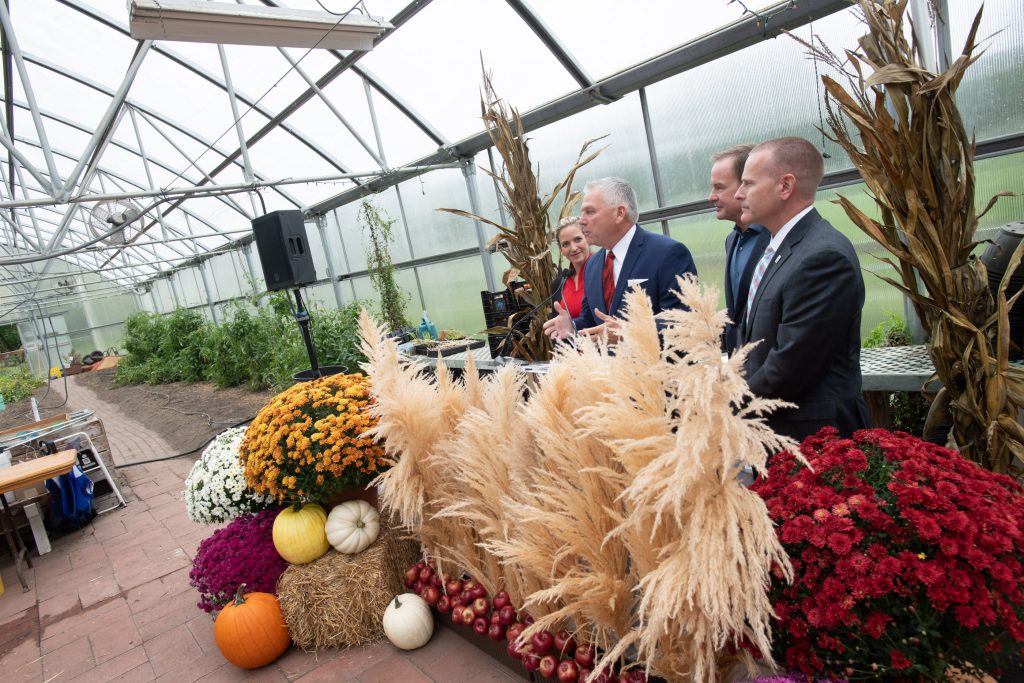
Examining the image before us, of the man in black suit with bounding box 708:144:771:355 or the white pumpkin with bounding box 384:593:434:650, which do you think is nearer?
the man in black suit with bounding box 708:144:771:355

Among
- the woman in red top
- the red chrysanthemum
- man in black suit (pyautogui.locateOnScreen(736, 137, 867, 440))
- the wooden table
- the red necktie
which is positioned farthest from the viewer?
the wooden table

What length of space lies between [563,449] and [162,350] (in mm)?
16275

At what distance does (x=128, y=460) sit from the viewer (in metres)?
7.30

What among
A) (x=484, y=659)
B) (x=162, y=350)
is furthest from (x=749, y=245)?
(x=162, y=350)

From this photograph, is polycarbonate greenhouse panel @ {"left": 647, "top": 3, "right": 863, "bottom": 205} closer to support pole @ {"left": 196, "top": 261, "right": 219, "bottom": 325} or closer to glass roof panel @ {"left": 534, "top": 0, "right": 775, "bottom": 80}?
glass roof panel @ {"left": 534, "top": 0, "right": 775, "bottom": 80}

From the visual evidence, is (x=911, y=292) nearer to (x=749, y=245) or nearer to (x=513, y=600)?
(x=749, y=245)

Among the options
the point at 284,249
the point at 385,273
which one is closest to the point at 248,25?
the point at 284,249

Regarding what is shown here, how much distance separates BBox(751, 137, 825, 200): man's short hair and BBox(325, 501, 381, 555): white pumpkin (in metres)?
2.14

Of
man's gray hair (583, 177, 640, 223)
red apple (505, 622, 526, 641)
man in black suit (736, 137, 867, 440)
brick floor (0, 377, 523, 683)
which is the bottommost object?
brick floor (0, 377, 523, 683)

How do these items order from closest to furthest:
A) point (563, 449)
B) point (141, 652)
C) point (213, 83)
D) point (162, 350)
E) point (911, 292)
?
point (563, 449) < point (911, 292) < point (141, 652) < point (213, 83) < point (162, 350)

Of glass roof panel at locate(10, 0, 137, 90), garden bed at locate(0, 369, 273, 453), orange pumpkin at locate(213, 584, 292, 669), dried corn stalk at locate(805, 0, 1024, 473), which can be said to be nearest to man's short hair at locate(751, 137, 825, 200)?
dried corn stalk at locate(805, 0, 1024, 473)

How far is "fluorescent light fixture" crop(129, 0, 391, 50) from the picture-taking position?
11.1 feet

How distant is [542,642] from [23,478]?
13.8ft

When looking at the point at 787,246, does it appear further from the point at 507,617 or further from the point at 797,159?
the point at 507,617
